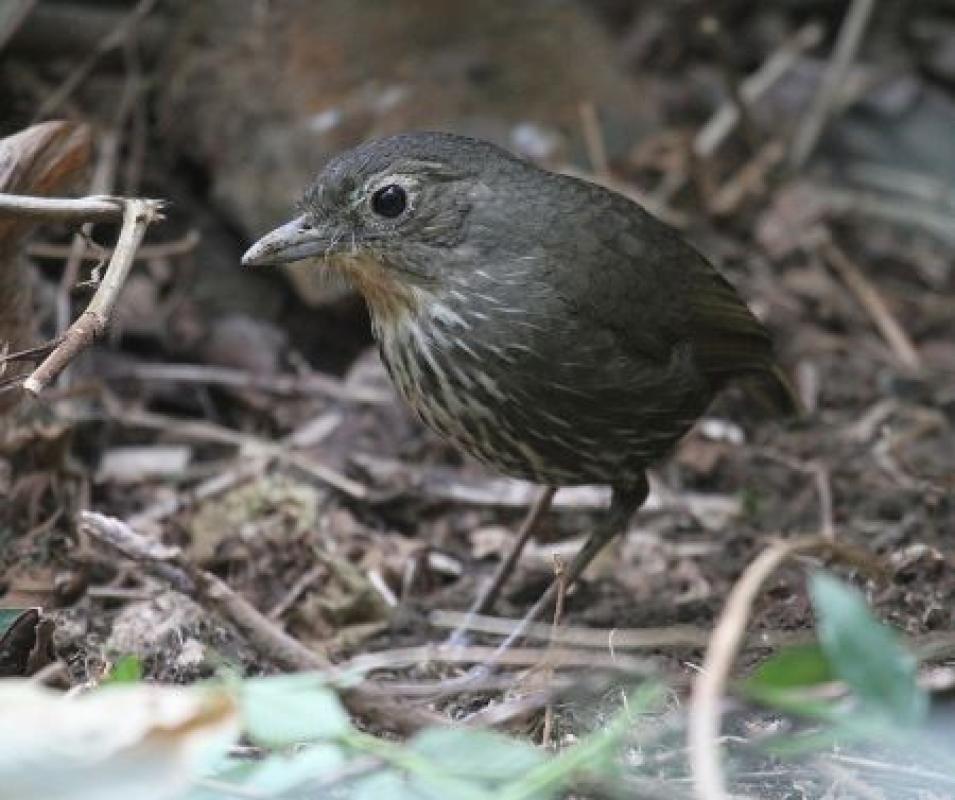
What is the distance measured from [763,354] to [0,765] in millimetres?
3276

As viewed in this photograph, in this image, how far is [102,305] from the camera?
305 cm

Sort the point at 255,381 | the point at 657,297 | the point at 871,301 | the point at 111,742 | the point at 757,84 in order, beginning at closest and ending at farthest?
the point at 111,742 → the point at 657,297 → the point at 255,381 → the point at 871,301 → the point at 757,84

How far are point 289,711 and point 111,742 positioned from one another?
29 cm

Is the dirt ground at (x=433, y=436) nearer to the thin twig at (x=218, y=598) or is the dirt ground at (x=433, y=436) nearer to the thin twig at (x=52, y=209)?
the thin twig at (x=218, y=598)

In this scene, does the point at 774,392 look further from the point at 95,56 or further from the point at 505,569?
the point at 95,56

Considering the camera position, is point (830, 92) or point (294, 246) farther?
point (830, 92)

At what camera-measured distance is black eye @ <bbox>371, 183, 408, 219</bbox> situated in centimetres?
412

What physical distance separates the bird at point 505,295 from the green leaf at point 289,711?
6.22ft

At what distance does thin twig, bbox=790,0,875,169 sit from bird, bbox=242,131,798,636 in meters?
2.59

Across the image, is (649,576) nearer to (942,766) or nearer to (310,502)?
(310,502)

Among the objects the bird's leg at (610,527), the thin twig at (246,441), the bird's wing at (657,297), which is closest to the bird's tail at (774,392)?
the bird's wing at (657,297)

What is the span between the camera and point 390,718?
105 inches

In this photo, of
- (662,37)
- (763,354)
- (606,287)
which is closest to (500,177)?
Result: (606,287)

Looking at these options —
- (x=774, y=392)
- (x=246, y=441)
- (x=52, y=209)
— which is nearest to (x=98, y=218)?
(x=52, y=209)
